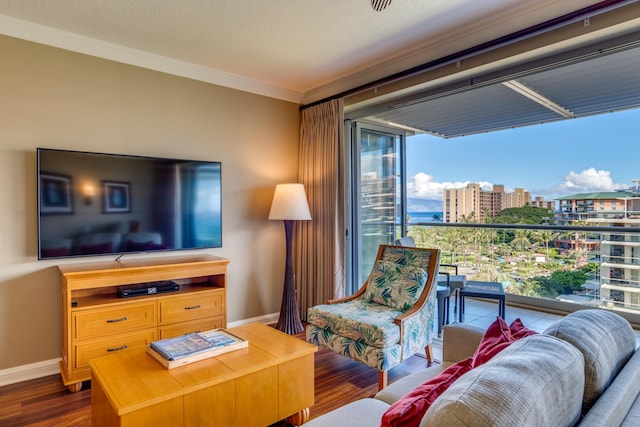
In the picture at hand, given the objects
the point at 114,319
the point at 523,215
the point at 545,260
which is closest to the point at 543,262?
the point at 545,260

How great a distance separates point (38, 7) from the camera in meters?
2.50

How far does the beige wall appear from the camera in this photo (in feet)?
8.81

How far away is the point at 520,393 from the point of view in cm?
72

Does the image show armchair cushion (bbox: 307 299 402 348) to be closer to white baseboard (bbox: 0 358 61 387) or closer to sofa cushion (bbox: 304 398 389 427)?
sofa cushion (bbox: 304 398 389 427)

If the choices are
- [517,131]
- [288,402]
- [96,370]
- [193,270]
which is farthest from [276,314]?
[517,131]

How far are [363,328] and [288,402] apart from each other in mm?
713

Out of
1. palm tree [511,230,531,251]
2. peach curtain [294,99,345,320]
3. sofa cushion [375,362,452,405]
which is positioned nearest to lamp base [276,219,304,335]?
peach curtain [294,99,345,320]

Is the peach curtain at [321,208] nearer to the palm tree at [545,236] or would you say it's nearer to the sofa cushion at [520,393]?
the palm tree at [545,236]

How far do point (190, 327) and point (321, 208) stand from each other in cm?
174

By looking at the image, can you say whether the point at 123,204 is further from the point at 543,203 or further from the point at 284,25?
the point at 543,203

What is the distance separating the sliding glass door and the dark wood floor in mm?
1216

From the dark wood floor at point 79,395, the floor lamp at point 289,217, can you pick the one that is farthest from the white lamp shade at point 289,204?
the dark wood floor at point 79,395

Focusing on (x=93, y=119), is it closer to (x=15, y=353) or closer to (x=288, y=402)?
(x=15, y=353)

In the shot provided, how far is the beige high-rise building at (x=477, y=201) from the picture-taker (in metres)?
4.73
